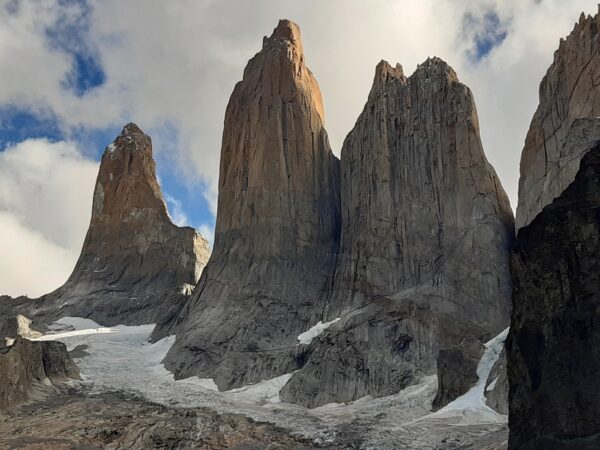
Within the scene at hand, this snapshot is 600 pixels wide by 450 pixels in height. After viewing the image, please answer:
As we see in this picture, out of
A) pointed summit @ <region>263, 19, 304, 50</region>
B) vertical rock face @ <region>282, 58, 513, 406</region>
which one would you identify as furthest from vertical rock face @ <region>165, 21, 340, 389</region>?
vertical rock face @ <region>282, 58, 513, 406</region>

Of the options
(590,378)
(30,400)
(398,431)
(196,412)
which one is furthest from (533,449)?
(30,400)

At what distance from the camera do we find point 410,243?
150 ft

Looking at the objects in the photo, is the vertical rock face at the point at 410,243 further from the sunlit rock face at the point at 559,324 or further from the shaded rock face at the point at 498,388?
the sunlit rock face at the point at 559,324

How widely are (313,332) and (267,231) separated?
10.8 m

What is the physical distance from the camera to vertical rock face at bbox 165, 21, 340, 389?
147ft

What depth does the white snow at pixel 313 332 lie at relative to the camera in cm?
4306

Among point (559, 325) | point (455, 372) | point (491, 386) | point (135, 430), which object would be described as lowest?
point (135, 430)

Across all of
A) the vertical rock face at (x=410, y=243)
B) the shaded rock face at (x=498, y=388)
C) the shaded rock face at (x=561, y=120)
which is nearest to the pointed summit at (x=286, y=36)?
the vertical rock face at (x=410, y=243)

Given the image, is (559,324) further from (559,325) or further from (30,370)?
(30,370)

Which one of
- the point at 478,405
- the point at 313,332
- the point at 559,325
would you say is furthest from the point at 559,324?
the point at 313,332

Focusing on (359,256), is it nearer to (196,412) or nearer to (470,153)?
(470,153)

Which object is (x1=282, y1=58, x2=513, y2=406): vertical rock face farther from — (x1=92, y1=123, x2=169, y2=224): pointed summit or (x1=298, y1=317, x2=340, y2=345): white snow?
(x1=92, y1=123, x2=169, y2=224): pointed summit

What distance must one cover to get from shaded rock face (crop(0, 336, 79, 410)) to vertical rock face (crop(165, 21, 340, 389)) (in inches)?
301

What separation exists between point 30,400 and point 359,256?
915 inches
